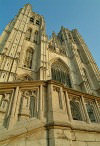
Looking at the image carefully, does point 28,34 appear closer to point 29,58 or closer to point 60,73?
point 29,58

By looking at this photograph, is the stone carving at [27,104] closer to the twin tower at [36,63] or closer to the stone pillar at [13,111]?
the stone pillar at [13,111]

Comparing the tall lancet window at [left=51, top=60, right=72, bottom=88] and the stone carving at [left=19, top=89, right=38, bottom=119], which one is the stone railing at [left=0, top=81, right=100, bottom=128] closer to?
the stone carving at [left=19, top=89, right=38, bottom=119]

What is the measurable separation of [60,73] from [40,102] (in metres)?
11.9

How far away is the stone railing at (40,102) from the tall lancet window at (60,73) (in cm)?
990

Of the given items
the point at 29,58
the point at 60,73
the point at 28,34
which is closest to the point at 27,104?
the point at 29,58

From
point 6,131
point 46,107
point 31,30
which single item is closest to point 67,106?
point 46,107

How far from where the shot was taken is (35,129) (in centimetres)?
203

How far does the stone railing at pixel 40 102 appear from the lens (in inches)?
87.9

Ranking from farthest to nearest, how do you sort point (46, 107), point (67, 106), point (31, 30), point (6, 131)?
point (31, 30)
point (67, 106)
point (46, 107)
point (6, 131)

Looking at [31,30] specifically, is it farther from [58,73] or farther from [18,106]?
[18,106]

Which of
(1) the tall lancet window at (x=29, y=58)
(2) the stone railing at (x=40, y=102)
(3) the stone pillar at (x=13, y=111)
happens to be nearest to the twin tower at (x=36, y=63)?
(1) the tall lancet window at (x=29, y=58)

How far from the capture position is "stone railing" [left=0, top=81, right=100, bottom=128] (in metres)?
2.23

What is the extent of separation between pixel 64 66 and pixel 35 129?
1440cm

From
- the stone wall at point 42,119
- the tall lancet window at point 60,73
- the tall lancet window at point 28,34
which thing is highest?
the tall lancet window at point 28,34
